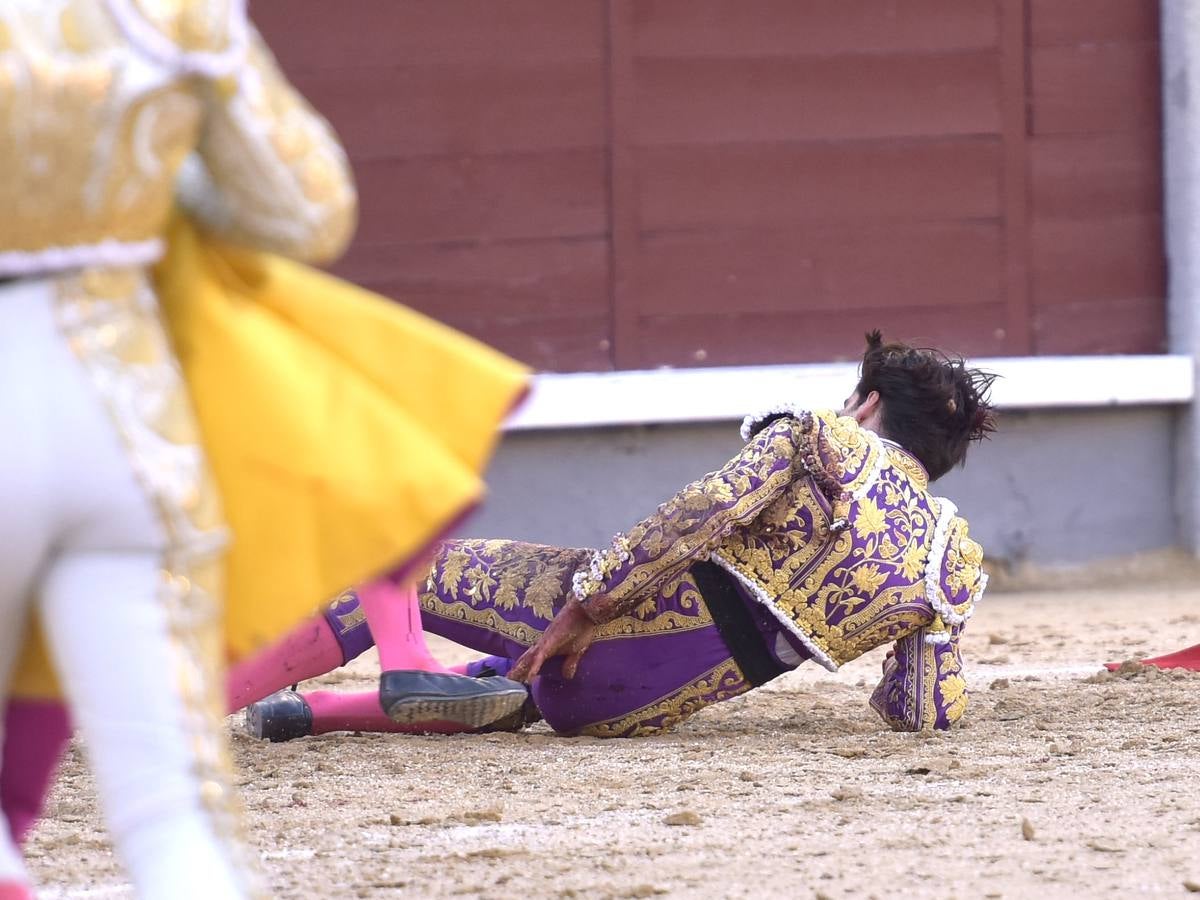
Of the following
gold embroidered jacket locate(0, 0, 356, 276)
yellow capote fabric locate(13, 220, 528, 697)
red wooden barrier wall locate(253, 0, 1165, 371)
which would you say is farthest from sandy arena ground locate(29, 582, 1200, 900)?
red wooden barrier wall locate(253, 0, 1165, 371)

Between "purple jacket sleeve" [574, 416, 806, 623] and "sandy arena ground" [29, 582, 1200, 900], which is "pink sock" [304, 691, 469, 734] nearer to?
"sandy arena ground" [29, 582, 1200, 900]

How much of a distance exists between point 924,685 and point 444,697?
911mm

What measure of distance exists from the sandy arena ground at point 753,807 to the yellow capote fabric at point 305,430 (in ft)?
2.76

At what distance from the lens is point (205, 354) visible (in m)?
1.73

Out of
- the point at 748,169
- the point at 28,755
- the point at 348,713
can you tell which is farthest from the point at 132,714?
the point at 748,169

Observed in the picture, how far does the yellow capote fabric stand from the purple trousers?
177cm

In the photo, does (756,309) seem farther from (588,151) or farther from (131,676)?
(131,676)

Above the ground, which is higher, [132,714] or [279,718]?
[132,714]

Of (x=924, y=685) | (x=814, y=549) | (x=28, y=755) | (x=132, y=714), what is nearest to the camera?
(x=132, y=714)

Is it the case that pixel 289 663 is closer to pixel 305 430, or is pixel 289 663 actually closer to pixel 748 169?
pixel 305 430

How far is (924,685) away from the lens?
358 cm

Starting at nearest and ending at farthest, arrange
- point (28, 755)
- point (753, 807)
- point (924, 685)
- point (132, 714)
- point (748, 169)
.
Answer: point (132, 714)
point (28, 755)
point (753, 807)
point (924, 685)
point (748, 169)

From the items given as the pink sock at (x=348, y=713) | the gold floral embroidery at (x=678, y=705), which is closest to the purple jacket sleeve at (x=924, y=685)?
the gold floral embroidery at (x=678, y=705)

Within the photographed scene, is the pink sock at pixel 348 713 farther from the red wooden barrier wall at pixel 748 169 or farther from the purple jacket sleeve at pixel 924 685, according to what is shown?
the red wooden barrier wall at pixel 748 169
